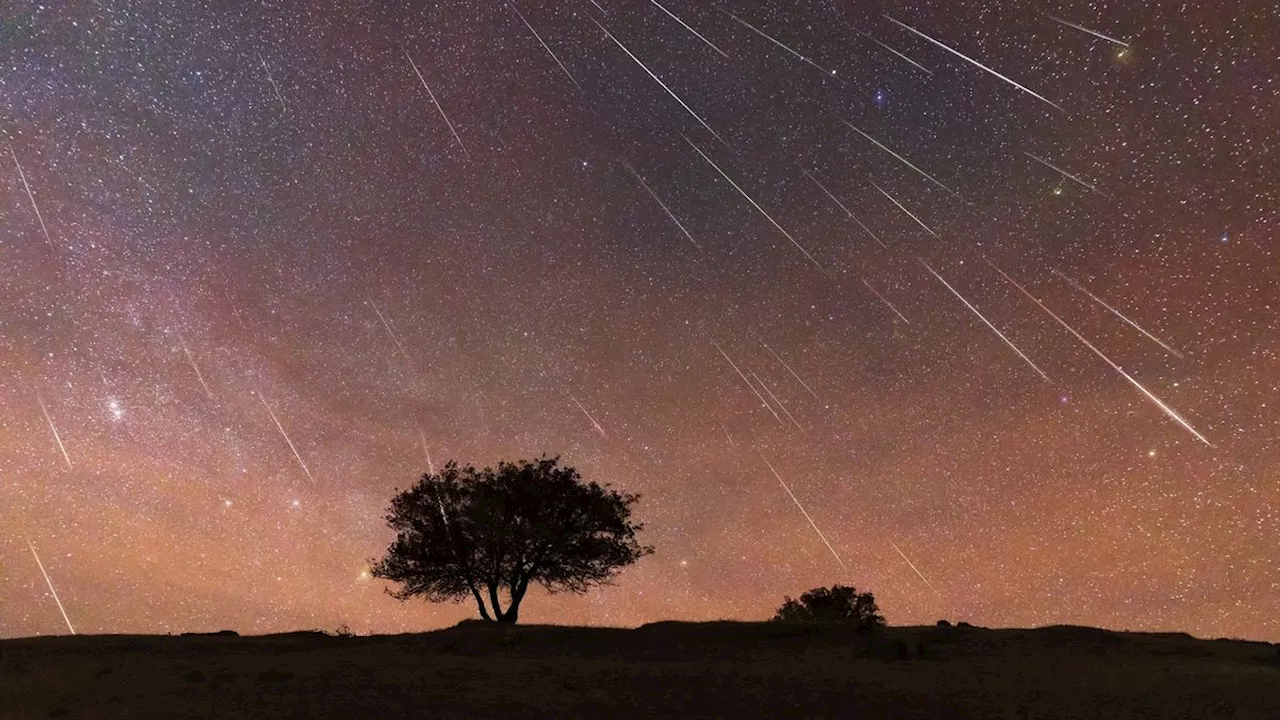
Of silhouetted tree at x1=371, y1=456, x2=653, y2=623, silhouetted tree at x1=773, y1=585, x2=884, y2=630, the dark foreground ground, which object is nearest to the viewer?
the dark foreground ground

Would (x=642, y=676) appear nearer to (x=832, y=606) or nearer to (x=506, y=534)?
(x=506, y=534)

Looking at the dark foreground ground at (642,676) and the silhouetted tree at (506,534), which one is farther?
the silhouetted tree at (506,534)

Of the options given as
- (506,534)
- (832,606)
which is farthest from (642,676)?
(832,606)

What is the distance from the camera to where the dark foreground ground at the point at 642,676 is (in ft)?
43.1

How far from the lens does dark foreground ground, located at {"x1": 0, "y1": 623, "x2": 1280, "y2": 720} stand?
517 inches

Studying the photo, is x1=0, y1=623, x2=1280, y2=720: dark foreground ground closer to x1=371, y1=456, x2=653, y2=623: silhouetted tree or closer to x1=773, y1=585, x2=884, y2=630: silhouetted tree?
x1=371, y1=456, x2=653, y2=623: silhouetted tree

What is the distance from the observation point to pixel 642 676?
16.6 meters

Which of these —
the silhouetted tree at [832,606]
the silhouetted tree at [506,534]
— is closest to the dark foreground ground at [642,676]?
the silhouetted tree at [506,534]

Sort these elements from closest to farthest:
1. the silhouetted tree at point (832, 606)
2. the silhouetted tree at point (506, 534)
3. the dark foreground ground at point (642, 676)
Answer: the dark foreground ground at point (642, 676), the silhouetted tree at point (506, 534), the silhouetted tree at point (832, 606)

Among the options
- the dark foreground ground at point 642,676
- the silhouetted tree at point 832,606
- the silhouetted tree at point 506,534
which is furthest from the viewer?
the silhouetted tree at point 832,606

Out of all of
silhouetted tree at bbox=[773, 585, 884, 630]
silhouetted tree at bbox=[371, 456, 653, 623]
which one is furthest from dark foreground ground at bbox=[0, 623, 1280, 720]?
silhouetted tree at bbox=[773, 585, 884, 630]

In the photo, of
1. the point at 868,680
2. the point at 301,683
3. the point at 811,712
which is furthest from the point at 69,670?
the point at 868,680

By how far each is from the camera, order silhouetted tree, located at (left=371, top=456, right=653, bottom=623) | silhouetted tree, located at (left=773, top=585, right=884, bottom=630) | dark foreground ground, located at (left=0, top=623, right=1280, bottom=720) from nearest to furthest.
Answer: dark foreground ground, located at (left=0, top=623, right=1280, bottom=720) < silhouetted tree, located at (left=371, top=456, right=653, bottom=623) < silhouetted tree, located at (left=773, top=585, right=884, bottom=630)

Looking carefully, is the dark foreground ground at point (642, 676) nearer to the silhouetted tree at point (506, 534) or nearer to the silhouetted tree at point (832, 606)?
the silhouetted tree at point (506, 534)
